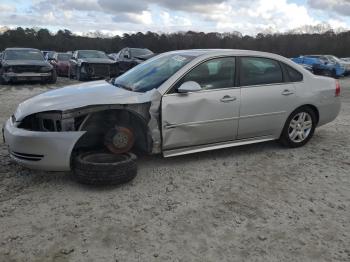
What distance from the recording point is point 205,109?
488cm

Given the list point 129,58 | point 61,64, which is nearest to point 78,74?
point 129,58

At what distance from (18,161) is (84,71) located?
1317 cm

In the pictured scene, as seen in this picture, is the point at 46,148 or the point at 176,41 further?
the point at 176,41

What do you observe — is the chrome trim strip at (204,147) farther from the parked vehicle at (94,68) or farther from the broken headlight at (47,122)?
the parked vehicle at (94,68)

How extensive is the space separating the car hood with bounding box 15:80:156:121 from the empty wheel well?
0.20 meters

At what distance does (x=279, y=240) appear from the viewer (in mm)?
3240

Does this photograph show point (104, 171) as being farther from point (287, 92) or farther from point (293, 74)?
point (293, 74)

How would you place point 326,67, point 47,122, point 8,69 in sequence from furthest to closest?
point 326,67
point 8,69
point 47,122

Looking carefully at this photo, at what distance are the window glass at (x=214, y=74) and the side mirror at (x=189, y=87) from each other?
12 cm

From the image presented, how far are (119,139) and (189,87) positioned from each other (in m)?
1.07

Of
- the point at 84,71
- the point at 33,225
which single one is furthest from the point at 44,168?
the point at 84,71

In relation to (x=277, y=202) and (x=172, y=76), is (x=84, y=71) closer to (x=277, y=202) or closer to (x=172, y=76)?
(x=172, y=76)

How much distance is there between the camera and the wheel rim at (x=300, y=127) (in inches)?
227

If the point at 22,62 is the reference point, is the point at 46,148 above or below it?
below
